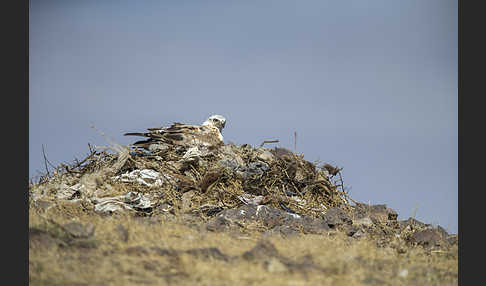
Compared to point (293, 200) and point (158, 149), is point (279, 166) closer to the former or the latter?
point (293, 200)

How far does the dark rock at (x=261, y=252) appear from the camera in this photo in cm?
448

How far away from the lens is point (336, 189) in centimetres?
897

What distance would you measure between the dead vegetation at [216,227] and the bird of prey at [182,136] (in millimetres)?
186

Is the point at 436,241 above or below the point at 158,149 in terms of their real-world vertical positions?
below

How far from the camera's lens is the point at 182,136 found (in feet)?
29.8

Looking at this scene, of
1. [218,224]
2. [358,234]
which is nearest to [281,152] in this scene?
[358,234]

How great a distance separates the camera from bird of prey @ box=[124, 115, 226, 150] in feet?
29.5

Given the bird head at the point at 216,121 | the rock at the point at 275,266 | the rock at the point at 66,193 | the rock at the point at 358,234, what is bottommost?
the rock at the point at 358,234

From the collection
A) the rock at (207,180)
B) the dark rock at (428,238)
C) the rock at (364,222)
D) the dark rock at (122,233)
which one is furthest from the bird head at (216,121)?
the dark rock at (122,233)

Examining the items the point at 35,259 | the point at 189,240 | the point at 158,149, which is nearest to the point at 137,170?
the point at 158,149

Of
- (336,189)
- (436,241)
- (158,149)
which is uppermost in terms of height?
(158,149)

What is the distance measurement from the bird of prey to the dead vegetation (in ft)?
0.61

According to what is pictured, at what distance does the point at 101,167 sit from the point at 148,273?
4854 millimetres

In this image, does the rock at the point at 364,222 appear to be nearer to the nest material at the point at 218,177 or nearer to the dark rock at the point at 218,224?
the nest material at the point at 218,177
